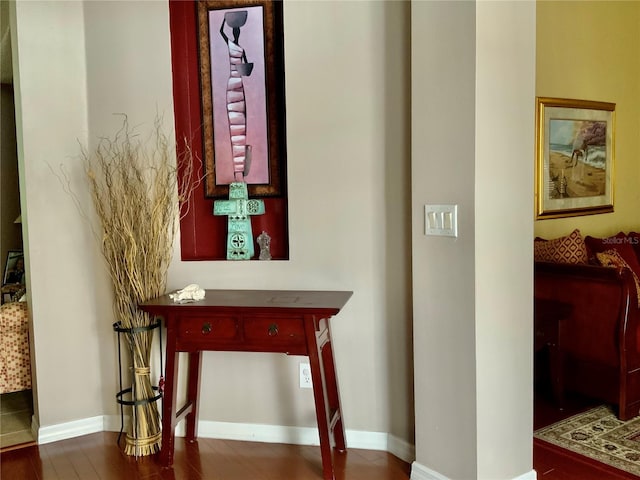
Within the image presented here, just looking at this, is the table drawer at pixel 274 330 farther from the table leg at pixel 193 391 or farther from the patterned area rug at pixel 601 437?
the patterned area rug at pixel 601 437

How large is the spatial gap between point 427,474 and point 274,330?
2.94 ft

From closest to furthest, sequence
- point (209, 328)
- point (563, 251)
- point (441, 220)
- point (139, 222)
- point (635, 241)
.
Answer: point (441, 220) < point (209, 328) < point (139, 222) < point (563, 251) < point (635, 241)

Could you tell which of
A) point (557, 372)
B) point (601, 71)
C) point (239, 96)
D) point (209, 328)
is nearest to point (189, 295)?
point (209, 328)

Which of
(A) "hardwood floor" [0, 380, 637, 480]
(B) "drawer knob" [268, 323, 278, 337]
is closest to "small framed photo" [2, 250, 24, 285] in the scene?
(A) "hardwood floor" [0, 380, 637, 480]

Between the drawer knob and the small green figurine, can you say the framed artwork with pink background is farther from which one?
the drawer knob

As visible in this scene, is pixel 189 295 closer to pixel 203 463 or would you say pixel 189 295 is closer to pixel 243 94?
pixel 203 463

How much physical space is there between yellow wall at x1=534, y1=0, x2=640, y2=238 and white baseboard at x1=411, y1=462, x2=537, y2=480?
213cm

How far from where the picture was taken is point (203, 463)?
2898 millimetres

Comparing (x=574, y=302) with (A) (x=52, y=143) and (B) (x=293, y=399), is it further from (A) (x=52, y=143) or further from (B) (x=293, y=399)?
(A) (x=52, y=143)

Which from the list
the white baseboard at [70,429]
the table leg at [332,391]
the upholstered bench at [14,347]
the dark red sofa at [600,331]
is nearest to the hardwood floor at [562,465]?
the dark red sofa at [600,331]

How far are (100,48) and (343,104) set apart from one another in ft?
4.40

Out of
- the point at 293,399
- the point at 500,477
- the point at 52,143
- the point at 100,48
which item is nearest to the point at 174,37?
the point at 100,48

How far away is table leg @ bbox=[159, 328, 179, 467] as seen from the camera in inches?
110

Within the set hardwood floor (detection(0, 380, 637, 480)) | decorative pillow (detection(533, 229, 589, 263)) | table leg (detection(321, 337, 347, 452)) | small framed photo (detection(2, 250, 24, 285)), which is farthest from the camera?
small framed photo (detection(2, 250, 24, 285))
